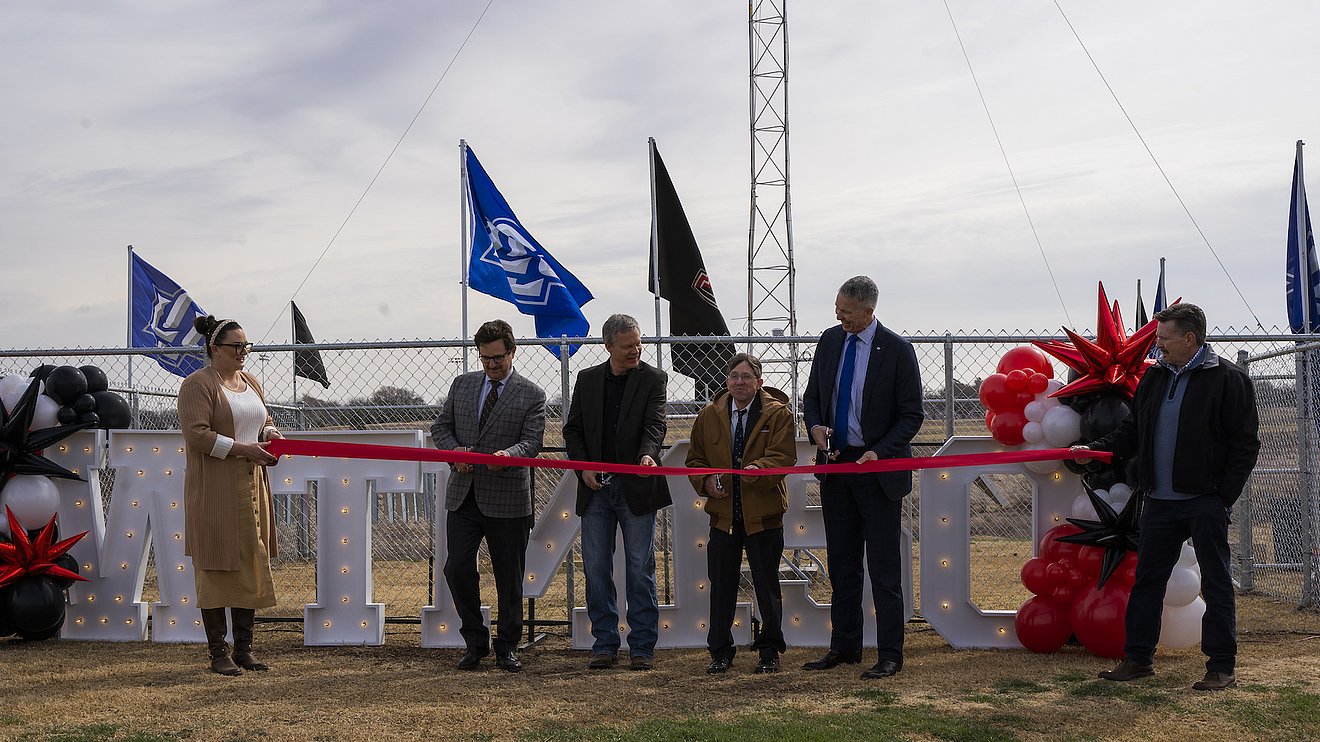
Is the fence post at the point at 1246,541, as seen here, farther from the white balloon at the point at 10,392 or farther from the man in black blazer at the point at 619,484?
the white balloon at the point at 10,392

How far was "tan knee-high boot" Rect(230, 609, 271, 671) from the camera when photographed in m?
6.25

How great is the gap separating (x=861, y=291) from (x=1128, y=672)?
7.64 ft

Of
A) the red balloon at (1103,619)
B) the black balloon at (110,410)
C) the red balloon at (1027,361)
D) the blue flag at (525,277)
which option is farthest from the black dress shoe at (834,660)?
the black balloon at (110,410)

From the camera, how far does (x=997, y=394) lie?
22.3ft

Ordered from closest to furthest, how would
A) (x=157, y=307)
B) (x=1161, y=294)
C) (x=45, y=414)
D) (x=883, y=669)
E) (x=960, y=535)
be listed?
(x=883, y=669), (x=960, y=535), (x=45, y=414), (x=157, y=307), (x=1161, y=294)

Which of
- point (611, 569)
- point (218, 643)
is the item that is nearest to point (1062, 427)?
point (611, 569)

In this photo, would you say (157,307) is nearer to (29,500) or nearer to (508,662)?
(29,500)

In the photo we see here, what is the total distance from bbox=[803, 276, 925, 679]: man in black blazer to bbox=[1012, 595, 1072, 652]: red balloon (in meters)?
0.94

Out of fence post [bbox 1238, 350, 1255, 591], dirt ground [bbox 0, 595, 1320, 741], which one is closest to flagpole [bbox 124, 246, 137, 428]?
dirt ground [bbox 0, 595, 1320, 741]

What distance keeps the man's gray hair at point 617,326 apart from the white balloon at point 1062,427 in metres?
2.43

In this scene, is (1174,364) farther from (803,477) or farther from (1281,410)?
(1281,410)

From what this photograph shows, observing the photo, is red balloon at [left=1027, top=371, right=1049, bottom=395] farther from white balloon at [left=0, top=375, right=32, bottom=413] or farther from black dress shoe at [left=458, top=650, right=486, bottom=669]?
white balloon at [left=0, top=375, right=32, bottom=413]

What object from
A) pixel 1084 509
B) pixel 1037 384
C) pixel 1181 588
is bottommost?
pixel 1181 588

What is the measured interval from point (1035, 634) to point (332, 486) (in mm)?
4309
